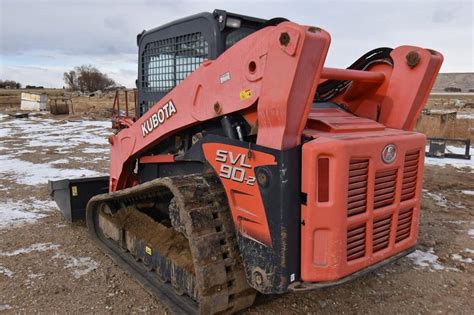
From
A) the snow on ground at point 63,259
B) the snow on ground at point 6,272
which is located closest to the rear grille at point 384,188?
the snow on ground at point 63,259

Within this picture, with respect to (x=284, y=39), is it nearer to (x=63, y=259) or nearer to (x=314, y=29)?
(x=314, y=29)

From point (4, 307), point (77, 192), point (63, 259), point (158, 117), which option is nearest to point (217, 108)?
point (158, 117)

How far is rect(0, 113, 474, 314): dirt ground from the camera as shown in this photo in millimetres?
3439

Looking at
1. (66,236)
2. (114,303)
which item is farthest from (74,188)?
(114,303)

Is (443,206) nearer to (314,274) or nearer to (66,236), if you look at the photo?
(314,274)

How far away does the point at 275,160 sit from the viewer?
2434 millimetres

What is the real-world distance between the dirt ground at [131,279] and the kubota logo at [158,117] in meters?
1.45

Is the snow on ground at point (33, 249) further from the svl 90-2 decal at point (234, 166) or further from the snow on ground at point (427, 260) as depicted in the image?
the snow on ground at point (427, 260)

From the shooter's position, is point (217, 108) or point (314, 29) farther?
point (217, 108)

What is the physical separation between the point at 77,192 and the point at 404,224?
161 inches

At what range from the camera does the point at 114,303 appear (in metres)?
3.46

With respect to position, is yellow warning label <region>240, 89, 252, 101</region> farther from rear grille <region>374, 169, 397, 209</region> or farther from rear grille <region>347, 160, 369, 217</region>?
rear grille <region>374, 169, 397, 209</region>

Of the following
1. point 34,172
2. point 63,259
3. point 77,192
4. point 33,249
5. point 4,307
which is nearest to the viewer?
point 4,307

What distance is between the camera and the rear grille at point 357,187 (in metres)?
2.50
